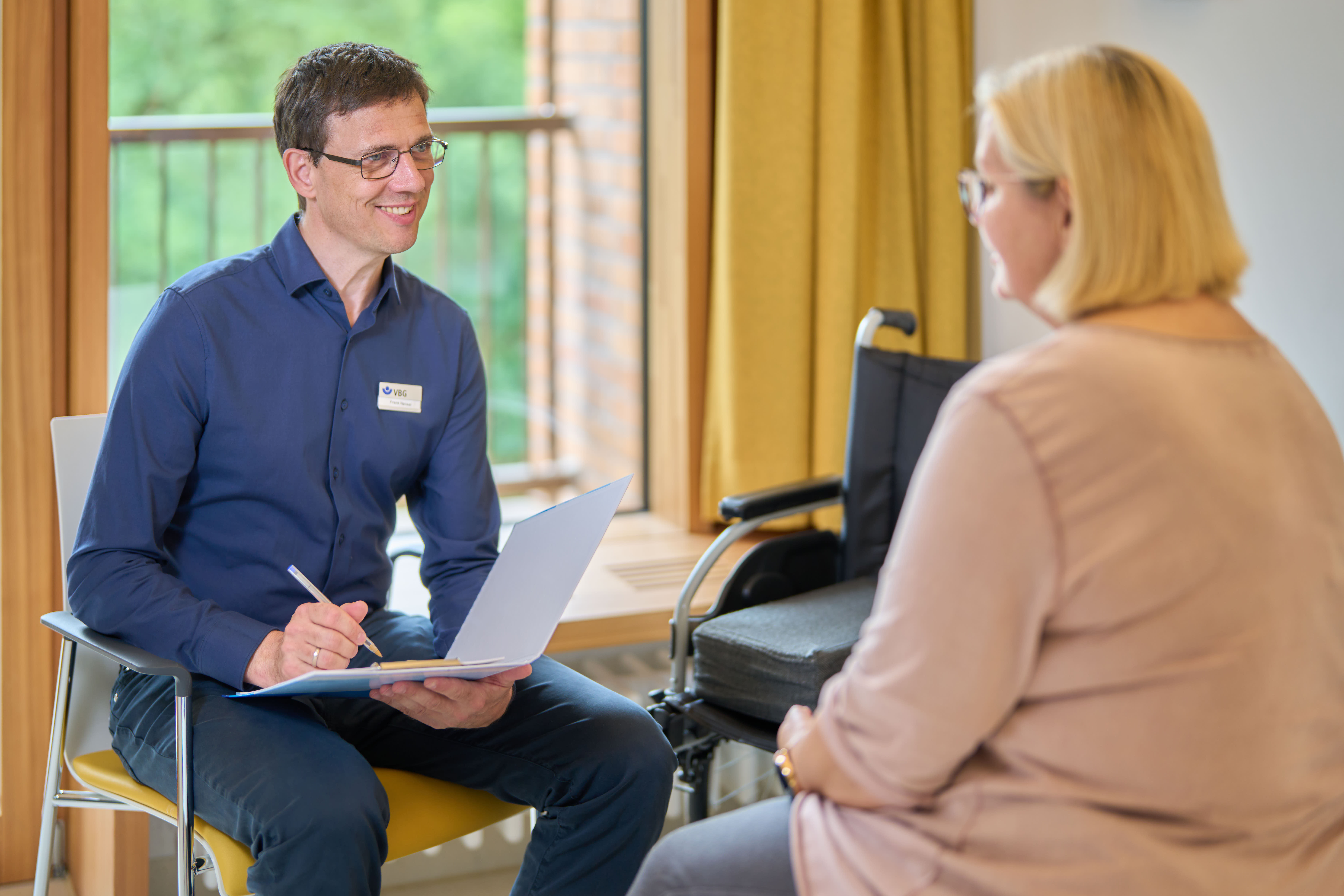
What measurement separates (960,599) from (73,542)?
1300 mm

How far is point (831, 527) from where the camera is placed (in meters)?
2.62

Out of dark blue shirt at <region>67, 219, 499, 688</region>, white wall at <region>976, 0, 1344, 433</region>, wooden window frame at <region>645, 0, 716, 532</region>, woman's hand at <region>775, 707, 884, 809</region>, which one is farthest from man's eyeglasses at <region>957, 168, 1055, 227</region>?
wooden window frame at <region>645, 0, 716, 532</region>

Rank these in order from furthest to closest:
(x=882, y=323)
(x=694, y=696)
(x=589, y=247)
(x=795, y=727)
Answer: (x=589, y=247)
(x=882, y=323)
(x=694, y=696)
(x=795, y=727)

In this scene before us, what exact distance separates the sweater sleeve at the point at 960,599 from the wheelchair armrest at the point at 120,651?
813mm

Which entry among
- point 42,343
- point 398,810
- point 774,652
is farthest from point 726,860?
point 42,343

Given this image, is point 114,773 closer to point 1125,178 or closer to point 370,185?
point 370,185

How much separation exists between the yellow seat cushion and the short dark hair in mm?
843

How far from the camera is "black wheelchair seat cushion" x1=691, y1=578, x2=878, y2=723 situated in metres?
1.71

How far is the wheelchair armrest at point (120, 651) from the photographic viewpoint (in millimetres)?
1348

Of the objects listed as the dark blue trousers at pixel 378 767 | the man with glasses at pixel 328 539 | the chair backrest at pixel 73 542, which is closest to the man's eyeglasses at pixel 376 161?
the man with glasses at pixel 328 539

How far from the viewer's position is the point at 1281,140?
196 centimetres

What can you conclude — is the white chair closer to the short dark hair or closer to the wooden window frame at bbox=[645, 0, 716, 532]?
the short dark hair

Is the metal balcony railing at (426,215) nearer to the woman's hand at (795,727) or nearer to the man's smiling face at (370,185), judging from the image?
the man's smiling face at (370,185)

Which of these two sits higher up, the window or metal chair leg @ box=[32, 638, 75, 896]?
the window
